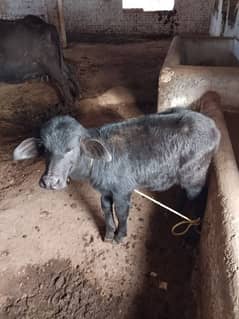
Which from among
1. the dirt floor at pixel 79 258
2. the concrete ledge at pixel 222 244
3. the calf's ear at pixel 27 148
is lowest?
the dirt floor at pixel 79 258

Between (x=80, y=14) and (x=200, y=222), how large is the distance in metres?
8.82

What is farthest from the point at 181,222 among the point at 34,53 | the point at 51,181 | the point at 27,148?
the point at 34,53

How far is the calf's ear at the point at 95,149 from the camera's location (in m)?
2.34

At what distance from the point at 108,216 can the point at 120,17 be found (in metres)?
8.56

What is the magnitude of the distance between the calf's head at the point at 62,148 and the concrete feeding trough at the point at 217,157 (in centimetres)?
84

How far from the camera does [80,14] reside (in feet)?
33.2

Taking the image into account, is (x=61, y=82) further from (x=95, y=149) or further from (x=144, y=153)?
(x=95, y=149)

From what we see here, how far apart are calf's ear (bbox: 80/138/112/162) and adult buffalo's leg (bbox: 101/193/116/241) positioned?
54 cm

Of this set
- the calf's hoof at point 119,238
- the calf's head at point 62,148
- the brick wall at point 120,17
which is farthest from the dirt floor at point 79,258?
the brick wall at point 120,17

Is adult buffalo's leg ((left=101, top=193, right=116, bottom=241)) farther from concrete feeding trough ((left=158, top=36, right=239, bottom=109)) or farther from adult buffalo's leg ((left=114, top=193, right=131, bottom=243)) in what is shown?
Answer: concrete feeding trough ((left=158, top=36, right=239, bottom=109))

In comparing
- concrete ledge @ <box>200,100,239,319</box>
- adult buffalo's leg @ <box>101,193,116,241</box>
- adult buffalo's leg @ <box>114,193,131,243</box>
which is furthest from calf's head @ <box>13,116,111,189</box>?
concrete ledge @ <box>200,100,239,319</box>

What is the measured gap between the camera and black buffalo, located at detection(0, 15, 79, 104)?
246 inches

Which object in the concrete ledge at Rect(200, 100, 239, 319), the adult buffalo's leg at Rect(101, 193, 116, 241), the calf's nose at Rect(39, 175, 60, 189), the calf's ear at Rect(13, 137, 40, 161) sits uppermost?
the calf's ear at Rect(13, 137, 40, 161)

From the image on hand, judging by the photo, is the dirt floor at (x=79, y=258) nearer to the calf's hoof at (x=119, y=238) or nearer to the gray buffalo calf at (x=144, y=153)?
the calf's hoof at (x=119, y=238)
